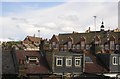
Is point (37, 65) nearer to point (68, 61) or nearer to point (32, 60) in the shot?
point (32, 60)

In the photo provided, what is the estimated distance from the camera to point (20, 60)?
35.7 meters

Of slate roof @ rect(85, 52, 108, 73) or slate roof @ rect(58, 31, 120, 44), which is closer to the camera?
slate roof @ rect(85, 52, 108, 73)

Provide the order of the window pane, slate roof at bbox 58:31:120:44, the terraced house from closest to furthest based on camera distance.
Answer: the window pane < the terraced house < slate roof at bbox 58:31:120:44

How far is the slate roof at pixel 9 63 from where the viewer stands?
119 feet

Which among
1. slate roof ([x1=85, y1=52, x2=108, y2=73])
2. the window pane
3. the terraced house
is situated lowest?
slate roof ([x1=85, y1=52, x2=108, y2=73])

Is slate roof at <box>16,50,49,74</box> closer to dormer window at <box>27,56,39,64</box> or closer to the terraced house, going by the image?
dormer window at <box>27,56,39,64</box>

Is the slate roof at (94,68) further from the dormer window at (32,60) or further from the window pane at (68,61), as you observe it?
the dormer window at (32,60)

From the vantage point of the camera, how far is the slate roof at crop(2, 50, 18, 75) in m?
36.2

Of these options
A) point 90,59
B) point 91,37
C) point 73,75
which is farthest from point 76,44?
point 73,75

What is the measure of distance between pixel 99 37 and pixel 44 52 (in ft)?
132

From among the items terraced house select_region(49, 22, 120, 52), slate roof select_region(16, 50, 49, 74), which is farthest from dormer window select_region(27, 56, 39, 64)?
terraced house select_region(49, 22, 120, 52)

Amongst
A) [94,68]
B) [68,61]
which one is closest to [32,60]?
[68,61]

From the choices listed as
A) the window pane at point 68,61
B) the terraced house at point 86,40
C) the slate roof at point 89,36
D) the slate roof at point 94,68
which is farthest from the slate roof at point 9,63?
the slate roof at point 89,36

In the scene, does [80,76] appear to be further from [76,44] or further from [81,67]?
[76,44]
